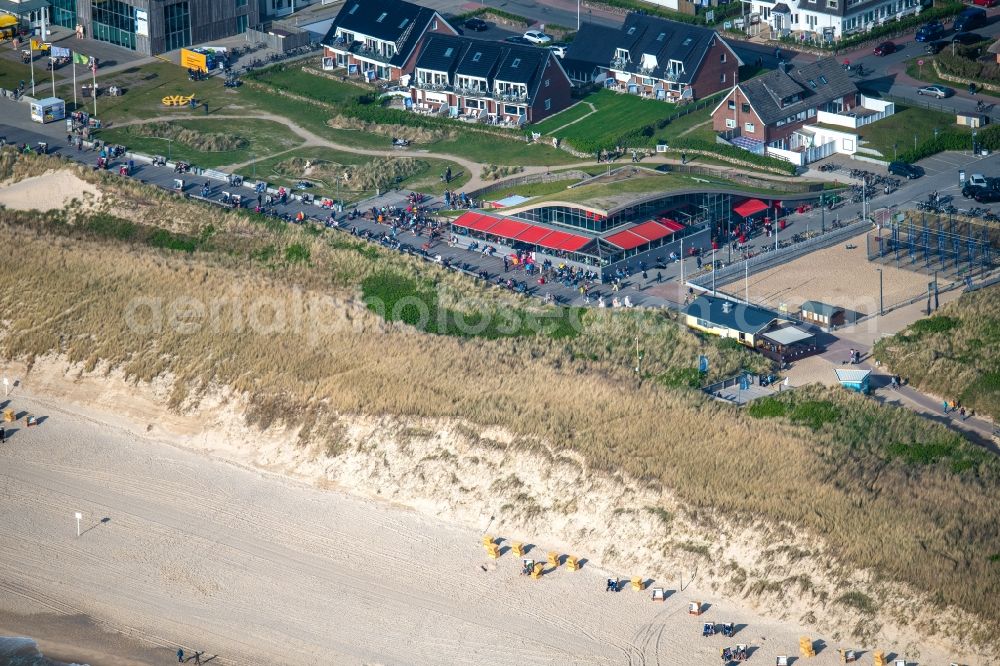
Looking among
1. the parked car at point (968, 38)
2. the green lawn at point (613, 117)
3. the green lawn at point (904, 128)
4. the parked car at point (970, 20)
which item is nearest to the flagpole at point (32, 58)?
the green lawn at point (613, 117)

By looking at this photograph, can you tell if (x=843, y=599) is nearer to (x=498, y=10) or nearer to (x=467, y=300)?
(x=467, y=300)

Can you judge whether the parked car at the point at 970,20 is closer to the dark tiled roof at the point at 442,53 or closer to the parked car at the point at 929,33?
the parked car at the point at 929,33

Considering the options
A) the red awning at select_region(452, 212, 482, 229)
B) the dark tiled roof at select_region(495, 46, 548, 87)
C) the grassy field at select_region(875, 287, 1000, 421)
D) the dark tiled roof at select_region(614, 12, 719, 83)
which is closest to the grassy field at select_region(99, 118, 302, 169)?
the dark tiled roof at select_region(495, 46, 548, 87)

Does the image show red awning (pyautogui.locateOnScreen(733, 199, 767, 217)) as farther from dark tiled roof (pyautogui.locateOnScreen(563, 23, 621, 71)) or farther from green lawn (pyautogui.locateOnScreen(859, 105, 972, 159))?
dark tiled roof (pyautogui.locateOnScreen(563, 23, 621, 71))

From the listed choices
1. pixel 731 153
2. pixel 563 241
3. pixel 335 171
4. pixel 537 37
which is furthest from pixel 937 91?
pixel 335 171

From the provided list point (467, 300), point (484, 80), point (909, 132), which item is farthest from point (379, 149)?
point (909, 132)

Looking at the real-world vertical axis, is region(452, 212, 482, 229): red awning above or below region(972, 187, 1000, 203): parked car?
below

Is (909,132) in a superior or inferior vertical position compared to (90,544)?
superior
